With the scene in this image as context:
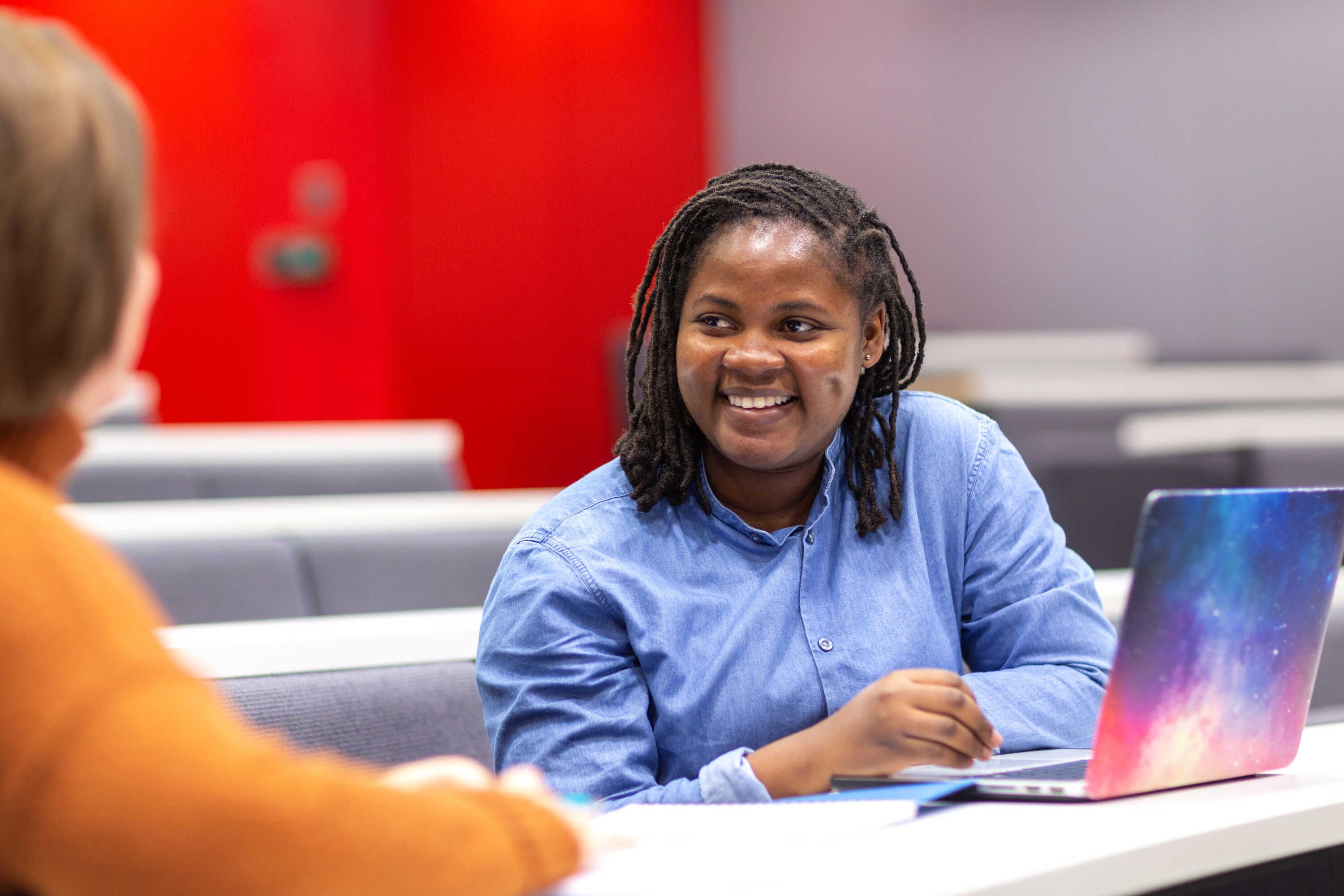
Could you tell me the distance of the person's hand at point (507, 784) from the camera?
0.64 meters

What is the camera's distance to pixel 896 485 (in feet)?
4.29

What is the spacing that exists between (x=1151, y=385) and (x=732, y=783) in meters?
2.88

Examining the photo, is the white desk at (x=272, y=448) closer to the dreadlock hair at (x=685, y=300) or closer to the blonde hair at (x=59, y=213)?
the dreadlock hair at (x=685, y=300)

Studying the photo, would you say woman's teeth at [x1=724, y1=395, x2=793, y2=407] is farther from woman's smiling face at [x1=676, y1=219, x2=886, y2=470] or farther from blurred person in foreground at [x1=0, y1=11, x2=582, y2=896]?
blurred person in foreground at [x1=0, y1=11, x2=582, y2=896]

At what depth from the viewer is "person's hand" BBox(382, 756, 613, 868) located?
64 cm

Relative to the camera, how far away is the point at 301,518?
2.28m

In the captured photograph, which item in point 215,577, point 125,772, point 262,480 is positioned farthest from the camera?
point 262,480

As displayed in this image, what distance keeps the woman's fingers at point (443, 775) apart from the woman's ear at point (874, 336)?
2.56 feet

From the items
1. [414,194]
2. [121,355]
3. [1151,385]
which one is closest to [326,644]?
[121,355]

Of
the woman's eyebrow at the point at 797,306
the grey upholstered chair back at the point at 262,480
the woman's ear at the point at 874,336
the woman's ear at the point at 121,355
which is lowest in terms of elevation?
the grey upholstered chair back at the point at 262,480

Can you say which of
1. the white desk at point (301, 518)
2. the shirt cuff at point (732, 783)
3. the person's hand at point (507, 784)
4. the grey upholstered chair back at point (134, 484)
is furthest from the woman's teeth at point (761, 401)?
the grey upholstered chair back at point (134, 484)

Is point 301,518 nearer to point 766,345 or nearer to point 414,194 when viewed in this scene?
point 766,345

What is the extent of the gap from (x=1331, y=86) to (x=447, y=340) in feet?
11.5

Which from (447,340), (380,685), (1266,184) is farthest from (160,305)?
(380,685)
